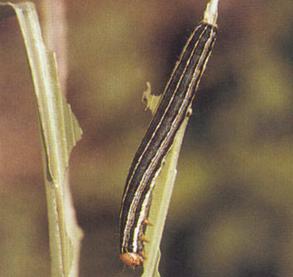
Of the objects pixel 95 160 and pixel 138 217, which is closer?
pixel 138 217

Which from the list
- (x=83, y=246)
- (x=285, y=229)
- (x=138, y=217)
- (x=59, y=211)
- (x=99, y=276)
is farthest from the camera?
(x=285, y=229)

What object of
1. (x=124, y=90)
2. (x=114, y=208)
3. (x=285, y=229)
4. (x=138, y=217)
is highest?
(x=124, y=90)

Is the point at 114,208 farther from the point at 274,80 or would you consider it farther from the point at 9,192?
the point at 274,80

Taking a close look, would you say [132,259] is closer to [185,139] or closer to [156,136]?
[156,136]

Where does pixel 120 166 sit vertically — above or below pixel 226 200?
above

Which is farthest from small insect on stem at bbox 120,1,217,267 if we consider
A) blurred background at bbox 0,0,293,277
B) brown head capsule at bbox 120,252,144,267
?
blurred background at bbox 0,0,293,277

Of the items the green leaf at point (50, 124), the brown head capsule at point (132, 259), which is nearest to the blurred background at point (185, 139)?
the brown head capsule at point (132, 259)

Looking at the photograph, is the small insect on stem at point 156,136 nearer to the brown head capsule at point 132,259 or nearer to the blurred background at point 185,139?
the brown head capsule at point 132,259

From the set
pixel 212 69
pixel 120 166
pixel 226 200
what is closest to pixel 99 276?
pixel 120 166
